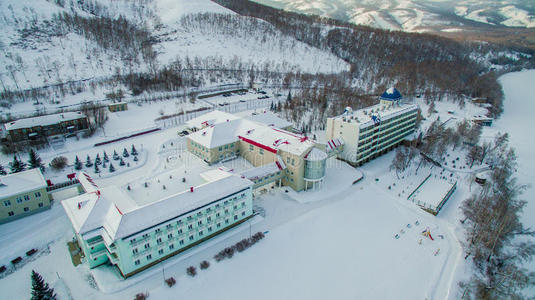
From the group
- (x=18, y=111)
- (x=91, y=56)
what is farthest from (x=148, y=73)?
(x=18, y=111)

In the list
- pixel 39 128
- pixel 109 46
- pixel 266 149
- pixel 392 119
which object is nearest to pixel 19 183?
pixel 39 128

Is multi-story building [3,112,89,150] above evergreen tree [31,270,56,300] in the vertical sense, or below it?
above

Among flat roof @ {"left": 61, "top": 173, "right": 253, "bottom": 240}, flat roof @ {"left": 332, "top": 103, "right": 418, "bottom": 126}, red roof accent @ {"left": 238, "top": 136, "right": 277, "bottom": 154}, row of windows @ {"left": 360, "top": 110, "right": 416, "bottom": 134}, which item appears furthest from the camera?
flat roof @ {"left": 332, "top": 103, "right": 418, "bottom": 126}

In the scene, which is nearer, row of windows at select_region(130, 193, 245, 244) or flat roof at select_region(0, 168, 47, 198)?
row of windows at select_region(130, 193, 245, 244)

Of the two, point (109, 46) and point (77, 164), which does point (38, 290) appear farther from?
point (109, 46)

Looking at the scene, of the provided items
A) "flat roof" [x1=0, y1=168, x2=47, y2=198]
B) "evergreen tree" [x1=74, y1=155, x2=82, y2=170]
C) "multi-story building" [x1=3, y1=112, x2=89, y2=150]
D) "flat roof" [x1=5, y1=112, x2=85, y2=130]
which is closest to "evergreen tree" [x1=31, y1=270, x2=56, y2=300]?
"flat roof" [x1=0, y1=168, x2=47, y2=198]

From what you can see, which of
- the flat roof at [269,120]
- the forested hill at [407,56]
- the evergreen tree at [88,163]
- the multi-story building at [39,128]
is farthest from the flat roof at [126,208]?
the forested hill at [407,56]

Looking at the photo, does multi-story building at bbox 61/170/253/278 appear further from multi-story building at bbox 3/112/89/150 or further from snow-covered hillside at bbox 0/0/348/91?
snow-covered hillside at bbox 0/0/348/91

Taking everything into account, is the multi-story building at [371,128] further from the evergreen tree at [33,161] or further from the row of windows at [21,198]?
the evergreen tree at [33,161]
